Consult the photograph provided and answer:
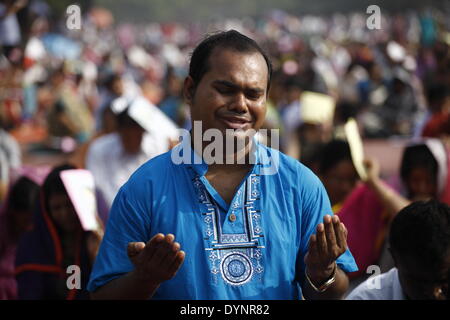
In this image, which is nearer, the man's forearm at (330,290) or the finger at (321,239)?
the finger at (321,239)

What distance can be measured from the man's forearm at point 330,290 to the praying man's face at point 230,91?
50cm

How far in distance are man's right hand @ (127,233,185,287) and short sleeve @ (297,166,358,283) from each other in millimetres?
403

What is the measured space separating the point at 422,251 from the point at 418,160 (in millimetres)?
1935

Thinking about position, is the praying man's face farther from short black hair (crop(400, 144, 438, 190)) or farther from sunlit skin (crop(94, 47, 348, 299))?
short black hair (crop(400, 144, 438, 190))

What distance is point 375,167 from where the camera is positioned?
4.24 metres

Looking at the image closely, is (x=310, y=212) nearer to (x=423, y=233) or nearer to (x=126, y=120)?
(x=423, y=233)

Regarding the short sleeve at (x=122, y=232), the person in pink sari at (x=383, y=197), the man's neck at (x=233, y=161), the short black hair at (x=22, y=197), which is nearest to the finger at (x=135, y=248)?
the short sleeve at (x=122, y=232)

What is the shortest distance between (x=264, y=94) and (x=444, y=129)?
5.06 metres

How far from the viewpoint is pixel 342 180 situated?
4.43 meters

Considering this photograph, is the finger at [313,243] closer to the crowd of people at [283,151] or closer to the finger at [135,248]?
the finger at [135,248]

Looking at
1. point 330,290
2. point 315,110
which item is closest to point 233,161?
point 330,290

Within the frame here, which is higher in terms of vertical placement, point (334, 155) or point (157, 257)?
point (334, 155)

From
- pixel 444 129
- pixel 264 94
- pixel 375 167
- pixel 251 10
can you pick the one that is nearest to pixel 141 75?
pixel 444 129

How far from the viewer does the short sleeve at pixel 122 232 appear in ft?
7.02
